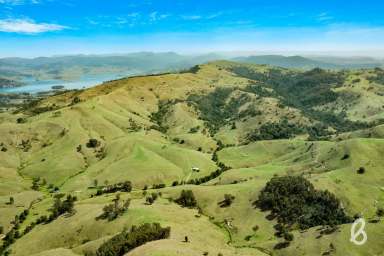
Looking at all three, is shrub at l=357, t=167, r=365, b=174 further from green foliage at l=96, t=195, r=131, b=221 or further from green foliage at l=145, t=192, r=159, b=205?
green foliage at l=96, t=195, r=131, b=221

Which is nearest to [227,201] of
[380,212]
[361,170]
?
[380,212]

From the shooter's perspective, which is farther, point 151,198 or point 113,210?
point 151,198

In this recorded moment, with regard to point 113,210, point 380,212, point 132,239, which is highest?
point 132,239

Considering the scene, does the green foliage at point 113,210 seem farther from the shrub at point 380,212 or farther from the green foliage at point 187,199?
the shrub at point 380,212

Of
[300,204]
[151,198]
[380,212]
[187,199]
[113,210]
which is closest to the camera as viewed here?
[380,212]

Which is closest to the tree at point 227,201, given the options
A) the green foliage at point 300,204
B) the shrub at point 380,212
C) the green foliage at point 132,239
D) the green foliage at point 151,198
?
the green foliage at point 300,204

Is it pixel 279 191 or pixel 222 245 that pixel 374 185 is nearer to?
pixel 279 191

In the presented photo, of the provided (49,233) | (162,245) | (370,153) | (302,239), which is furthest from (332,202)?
(49,233)

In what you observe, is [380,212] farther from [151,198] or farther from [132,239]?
[151,198]
